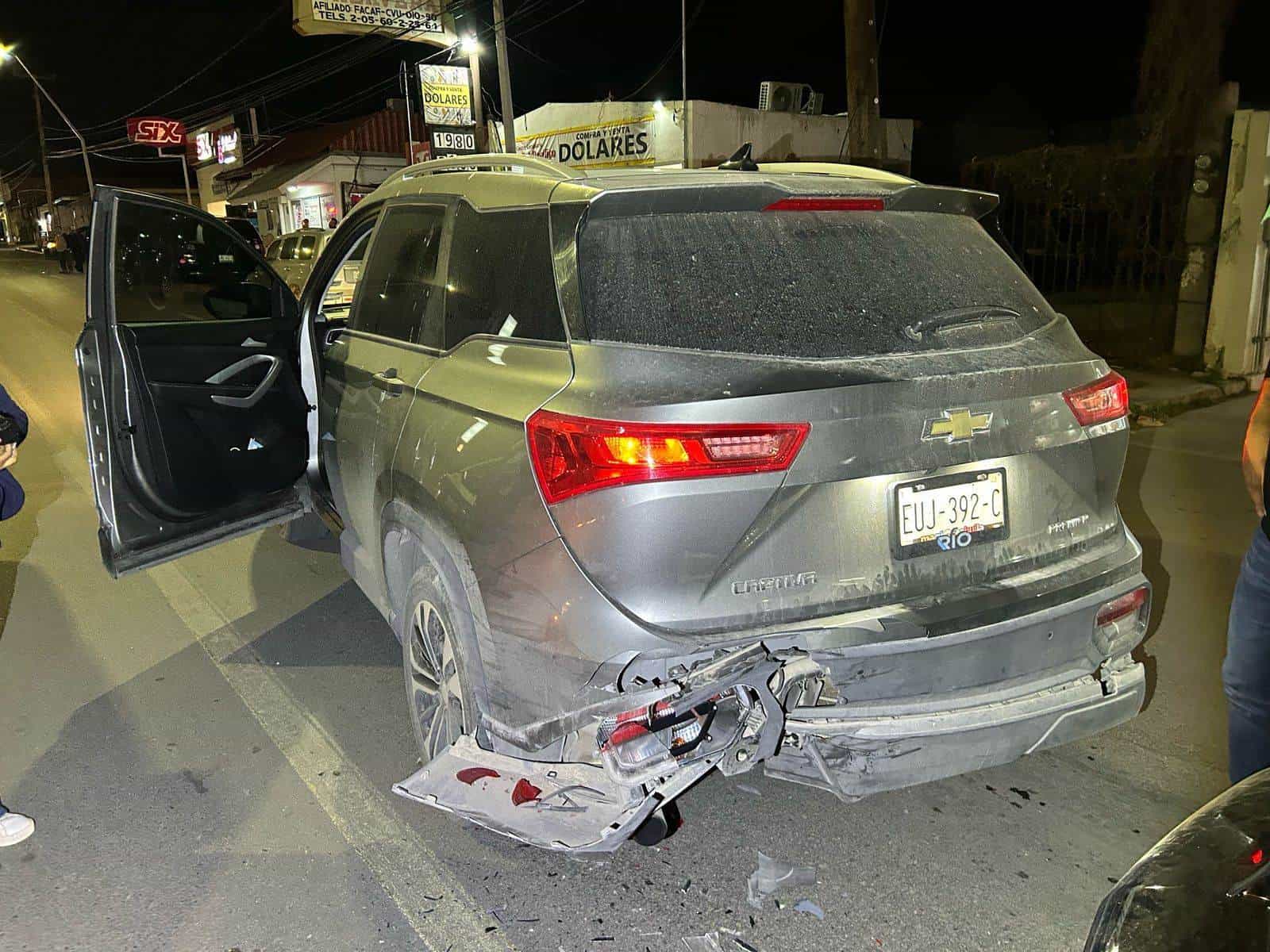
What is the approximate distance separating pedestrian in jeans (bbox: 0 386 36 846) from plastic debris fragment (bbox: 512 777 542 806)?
1701 mm

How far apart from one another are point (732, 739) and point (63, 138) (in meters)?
67.2

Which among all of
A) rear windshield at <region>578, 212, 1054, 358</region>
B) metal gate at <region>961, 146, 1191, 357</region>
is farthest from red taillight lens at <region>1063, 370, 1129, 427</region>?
metal gate at <region>961, 146, 1191, 357</region>

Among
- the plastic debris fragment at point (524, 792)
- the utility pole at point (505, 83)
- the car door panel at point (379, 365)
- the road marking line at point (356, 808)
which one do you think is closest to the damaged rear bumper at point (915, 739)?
the plastic debris fragment at point (524, 792)

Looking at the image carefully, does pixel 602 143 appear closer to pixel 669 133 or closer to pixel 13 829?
pixel 669 133

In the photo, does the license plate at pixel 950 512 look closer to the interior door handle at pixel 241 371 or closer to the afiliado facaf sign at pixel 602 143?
the interior door handle at pixel 241 371

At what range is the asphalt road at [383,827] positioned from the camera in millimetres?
2648

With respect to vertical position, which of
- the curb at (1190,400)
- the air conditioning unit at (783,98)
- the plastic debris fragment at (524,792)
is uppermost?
the air conditioning unit at (783,98)

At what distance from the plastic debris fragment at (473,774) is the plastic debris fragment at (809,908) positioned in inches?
36.2

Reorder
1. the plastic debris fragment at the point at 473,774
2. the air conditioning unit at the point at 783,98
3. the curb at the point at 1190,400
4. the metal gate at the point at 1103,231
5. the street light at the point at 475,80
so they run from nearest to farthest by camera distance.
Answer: the plastic debris fragment at the point at 473,774
the curb at the point at 1190,400
the metal gate at the point at 1103,231
the street light at the point at 475,80
the air conditioning unit at the point at 783,98

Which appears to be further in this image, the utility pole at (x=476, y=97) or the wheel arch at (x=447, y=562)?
the utility pole at (x=476, y=97)

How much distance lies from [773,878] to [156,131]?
4618cm

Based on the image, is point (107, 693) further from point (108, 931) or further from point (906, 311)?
point (906, 311)

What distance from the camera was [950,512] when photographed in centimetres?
258

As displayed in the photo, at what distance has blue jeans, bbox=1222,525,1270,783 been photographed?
2533 mm
